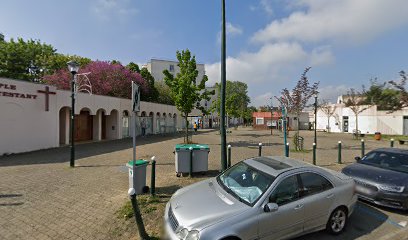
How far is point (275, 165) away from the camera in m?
4.32

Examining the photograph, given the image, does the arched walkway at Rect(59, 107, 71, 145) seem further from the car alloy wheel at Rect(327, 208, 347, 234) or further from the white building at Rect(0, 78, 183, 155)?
the car alloy wheel at Rect(327, 208, 347, 234)

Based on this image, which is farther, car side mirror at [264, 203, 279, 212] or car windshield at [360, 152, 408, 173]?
car windshield at [360, 152, 408, 173]

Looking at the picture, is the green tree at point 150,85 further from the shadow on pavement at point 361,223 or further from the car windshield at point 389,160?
the shadow on pavement at point 361,223

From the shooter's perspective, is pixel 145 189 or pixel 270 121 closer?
pixel 145 189

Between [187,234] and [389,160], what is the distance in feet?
21.6

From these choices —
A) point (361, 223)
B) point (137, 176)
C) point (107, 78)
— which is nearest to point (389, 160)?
point (361, 223)

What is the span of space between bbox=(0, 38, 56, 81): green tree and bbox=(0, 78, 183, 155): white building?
13.6m

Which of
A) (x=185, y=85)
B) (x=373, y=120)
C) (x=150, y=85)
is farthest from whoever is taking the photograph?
(x=150, y=85)

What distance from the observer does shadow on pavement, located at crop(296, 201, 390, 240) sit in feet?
13.6

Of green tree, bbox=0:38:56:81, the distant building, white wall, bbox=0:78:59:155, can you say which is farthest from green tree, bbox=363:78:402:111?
green tree, bbox=0:38:56:81

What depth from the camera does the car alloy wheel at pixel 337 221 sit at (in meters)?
4.20

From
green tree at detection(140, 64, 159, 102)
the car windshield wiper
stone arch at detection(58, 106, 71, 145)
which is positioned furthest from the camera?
green tree at detection(140, 64, 159, 102)

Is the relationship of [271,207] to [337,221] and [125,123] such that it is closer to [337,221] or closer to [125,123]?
[337,221]

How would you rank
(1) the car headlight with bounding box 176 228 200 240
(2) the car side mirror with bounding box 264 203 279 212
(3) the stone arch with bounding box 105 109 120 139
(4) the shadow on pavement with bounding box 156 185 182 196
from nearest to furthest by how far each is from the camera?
(1) the car headlight with bounding box 176 228 200 240
(2) the car side mirror with bounding box 264 203 279 212
(4) the shadow on pavement with bounding box 156 185 182 196
(3) the stone arch with bounding box 105 109 120 139
